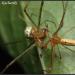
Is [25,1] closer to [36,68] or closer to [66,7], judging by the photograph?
[66,7]

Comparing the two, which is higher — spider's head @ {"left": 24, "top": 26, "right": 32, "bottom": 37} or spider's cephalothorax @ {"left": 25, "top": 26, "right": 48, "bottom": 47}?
spider's head @ {"left": 24, "top": 26, "right": 32, "bottom": 37}

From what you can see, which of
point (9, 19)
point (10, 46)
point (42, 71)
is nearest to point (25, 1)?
point (9, 19)

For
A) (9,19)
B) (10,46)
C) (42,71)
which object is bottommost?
(42,71)

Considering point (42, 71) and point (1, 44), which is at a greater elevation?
point (1, 44)

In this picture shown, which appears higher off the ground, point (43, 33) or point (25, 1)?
point (25, 1)

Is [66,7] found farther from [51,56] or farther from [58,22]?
[51,56]

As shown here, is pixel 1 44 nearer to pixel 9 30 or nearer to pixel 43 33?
pixel 9 30

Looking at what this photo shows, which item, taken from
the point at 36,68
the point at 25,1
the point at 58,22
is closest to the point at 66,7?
the point at 58,22

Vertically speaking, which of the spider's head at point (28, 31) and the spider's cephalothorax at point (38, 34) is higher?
the spider's head at point (28, 31)
